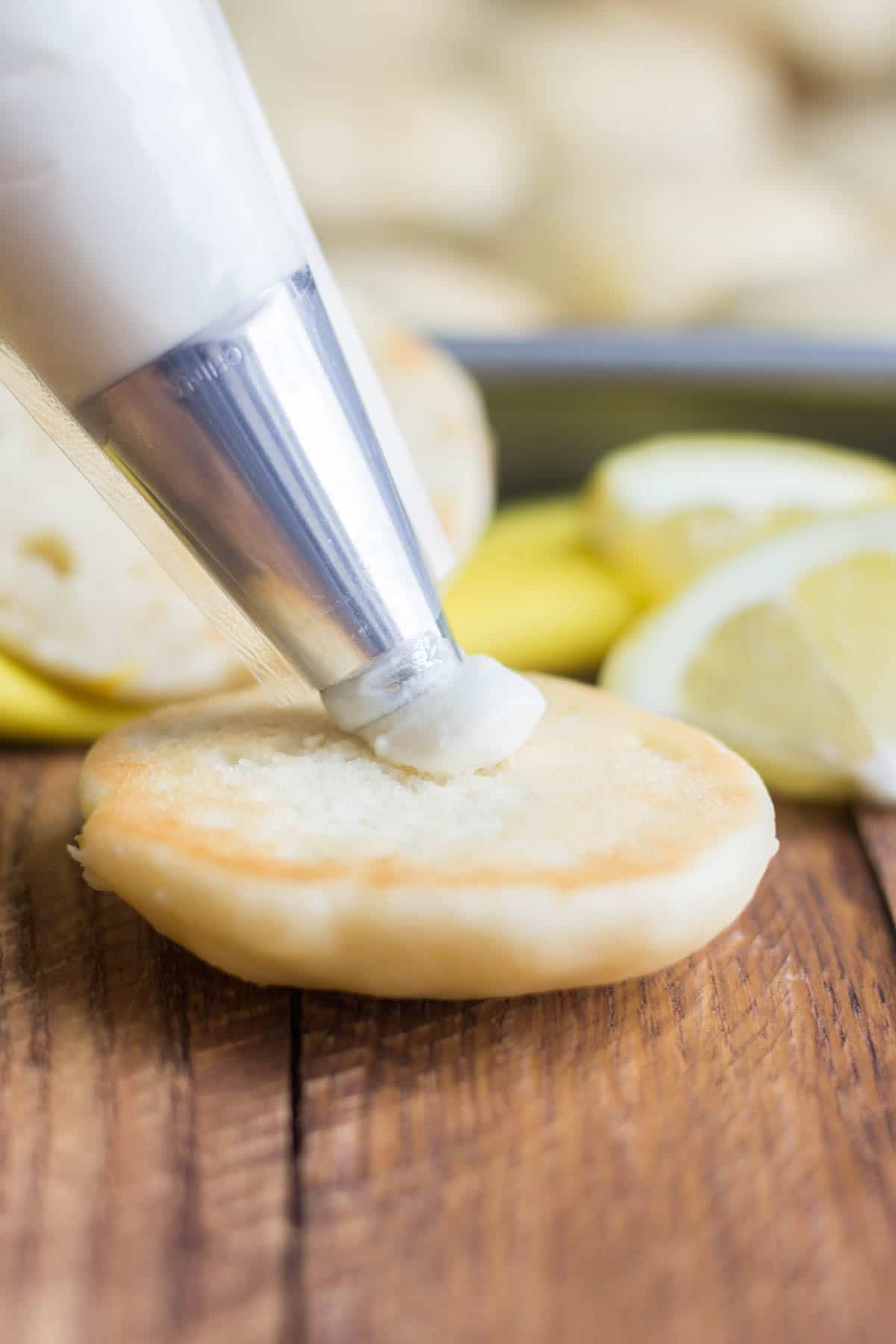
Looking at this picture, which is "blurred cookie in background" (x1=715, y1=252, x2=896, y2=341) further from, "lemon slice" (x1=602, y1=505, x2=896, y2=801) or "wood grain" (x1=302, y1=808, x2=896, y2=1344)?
"wood grain" (x1=302, y1=808, x2=896, y2=1344)

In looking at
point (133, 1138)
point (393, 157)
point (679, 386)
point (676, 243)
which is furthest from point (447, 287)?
point (133, 1138)

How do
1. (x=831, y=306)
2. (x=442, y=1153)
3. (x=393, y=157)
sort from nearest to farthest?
(x=442, y=1153)
(x=831, y=306)
(x=393, y=157)

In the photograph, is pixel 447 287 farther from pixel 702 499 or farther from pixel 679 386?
pixel 702 499

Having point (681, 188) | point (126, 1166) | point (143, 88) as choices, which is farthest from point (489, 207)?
point (126, 1166)

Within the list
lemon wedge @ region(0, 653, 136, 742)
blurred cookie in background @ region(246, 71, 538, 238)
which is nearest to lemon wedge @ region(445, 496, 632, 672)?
lemon wedge @ region(0, 653, 136, 742)

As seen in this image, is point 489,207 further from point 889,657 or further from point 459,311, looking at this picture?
point 889,657

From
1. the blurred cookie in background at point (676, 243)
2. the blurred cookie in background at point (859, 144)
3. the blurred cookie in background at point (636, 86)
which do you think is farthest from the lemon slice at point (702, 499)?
the blurred cookie in background at point (636, 86)
